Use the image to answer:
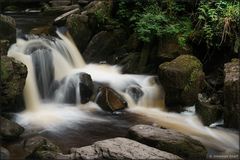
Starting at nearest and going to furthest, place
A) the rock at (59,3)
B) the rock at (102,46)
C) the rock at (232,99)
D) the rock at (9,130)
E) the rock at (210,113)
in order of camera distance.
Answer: the rock at (9,130) < the rock at (232,99) < the rock at (210,113) < the rock at (102,46) < the rock at (59,3)

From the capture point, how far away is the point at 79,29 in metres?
9.86

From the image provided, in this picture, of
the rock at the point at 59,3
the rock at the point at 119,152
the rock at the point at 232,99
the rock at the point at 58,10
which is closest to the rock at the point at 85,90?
the rock at the point at 119,152

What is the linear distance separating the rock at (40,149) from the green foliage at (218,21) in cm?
442

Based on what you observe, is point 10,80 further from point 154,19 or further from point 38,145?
point 154,19

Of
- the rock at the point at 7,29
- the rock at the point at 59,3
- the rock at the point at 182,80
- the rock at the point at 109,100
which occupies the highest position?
the rock at the point at 59,3

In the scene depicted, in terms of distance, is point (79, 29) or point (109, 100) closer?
point (109, 100)

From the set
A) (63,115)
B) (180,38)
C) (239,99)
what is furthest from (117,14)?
(239,99)

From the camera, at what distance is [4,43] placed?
7.48 metres

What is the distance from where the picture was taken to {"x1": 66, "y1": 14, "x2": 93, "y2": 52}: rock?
9.82m

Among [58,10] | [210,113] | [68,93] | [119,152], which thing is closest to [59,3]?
[58,10]

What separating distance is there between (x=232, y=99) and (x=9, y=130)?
3831 mm

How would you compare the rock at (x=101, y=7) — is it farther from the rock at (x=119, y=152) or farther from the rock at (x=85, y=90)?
the rock at (x=119, y=152)

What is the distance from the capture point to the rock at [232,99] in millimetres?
6781

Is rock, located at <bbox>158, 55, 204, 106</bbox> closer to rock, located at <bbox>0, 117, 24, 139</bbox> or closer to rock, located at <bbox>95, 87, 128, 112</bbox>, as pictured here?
rock, located at <bbox>95, 87, 128, 112</bbox>
